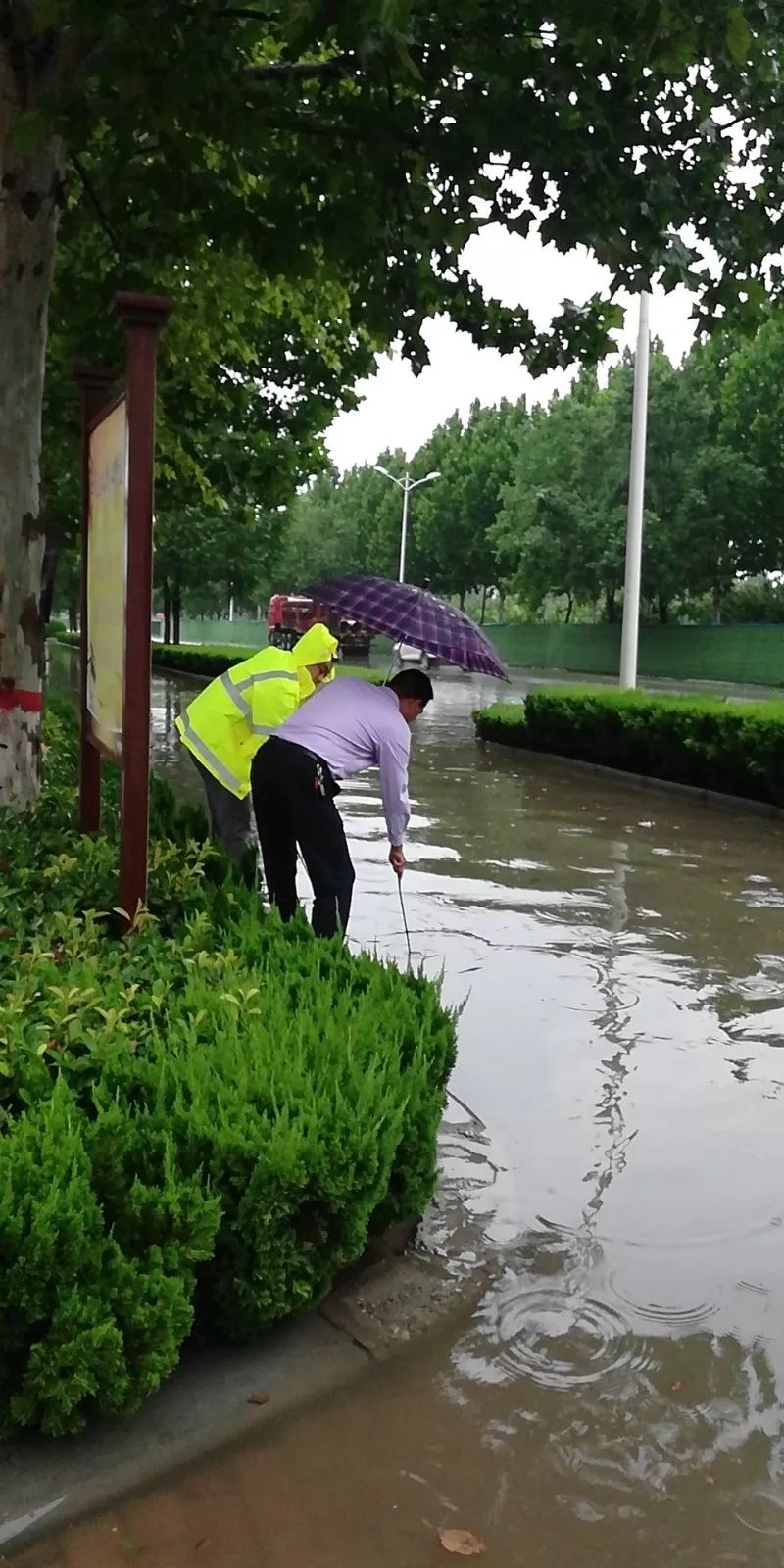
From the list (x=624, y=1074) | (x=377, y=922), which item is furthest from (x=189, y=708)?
(x=624, y=1074)

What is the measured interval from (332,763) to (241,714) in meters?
0.87

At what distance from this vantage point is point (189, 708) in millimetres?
6027

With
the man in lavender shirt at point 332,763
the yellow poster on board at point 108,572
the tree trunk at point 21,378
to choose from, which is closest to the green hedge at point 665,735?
the man in lavender shirt at point 332,763

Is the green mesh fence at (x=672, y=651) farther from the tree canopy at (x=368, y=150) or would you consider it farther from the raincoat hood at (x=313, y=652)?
the raincoat hood at (x=313, y=652)

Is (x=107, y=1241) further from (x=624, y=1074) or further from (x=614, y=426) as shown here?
(x=614, y=426)

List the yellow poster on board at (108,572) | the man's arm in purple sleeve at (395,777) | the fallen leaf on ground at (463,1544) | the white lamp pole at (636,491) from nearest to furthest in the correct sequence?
the fallen leaf on ground at (463,1544) < the yellow poster on board at (108,572) < the man's arm in purple sleeve at (395,777) < the white lamp pole at (636,491)

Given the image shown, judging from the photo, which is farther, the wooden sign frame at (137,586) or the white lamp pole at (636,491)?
the white lamp pole at (636,491)

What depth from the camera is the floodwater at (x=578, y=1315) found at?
2520 millimetres

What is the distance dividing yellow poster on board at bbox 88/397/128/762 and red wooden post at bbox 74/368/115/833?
0.17m

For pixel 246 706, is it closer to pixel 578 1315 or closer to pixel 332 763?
pixel 332 763

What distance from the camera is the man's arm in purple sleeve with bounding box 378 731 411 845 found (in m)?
5.09

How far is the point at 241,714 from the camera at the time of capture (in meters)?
5.86

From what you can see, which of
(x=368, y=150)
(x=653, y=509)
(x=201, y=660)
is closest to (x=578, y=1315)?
(x=368, y=150)

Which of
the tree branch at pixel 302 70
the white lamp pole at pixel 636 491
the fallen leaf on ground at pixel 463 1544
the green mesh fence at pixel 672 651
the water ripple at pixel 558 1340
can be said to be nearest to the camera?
the fallen leaf on ground at pixel 463 1544
